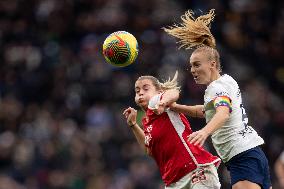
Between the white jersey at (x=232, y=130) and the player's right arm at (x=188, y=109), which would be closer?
the white jersey at (x=232, y=130)

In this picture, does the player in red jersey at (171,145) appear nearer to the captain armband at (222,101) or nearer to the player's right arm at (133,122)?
the player's right arm at (133,122)

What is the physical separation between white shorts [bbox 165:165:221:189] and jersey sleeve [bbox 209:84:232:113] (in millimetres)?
753

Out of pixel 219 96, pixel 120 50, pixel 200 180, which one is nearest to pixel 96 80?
pixel 120 50

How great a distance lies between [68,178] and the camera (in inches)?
586

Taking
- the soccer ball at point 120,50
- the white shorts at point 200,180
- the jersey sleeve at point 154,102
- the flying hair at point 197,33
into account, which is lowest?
the white shorts at point 200,180

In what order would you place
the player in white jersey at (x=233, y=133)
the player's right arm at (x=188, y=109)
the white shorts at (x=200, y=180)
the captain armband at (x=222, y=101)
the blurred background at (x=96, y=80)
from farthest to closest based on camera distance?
the blurred background at (x=96, y=80)
the player's right arm at (x=188, y=109)
the white shorts at (x=200, y=180)
the player in white jersey at (x=233, y=133)
the captain armband at (x=222, y=101)

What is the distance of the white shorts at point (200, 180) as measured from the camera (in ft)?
25.2

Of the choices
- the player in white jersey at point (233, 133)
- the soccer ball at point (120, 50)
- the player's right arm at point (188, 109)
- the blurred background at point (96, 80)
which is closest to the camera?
the player in white jersey at point (233, 133)

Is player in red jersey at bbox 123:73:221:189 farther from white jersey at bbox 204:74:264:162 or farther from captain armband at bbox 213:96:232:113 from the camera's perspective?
captain armband at bbox 213:96:232:113

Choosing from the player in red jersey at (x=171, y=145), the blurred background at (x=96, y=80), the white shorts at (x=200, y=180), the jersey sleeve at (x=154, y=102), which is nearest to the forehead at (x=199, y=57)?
the player in red jersey at (x=171, y=145)

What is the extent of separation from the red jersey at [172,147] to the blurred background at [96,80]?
5086 mm

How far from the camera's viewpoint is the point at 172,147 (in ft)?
25.7

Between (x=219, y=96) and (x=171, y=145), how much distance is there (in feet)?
2.72

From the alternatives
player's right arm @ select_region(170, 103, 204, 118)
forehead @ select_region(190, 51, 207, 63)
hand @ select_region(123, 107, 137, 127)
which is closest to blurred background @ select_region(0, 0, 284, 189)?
player's right arm @ select_region(170, 103, 204, 118)
